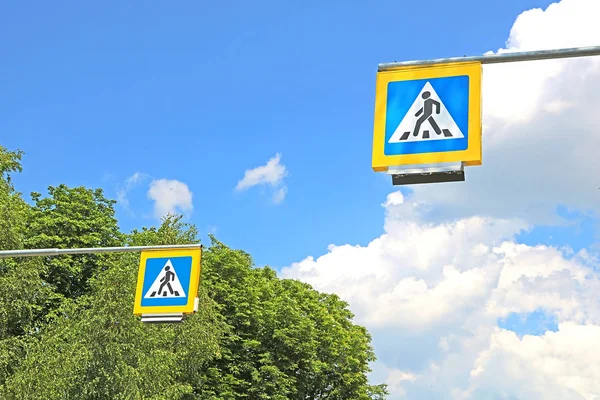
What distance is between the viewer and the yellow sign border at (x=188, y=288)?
13.7 metres

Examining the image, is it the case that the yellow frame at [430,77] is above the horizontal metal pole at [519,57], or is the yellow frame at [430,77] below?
below

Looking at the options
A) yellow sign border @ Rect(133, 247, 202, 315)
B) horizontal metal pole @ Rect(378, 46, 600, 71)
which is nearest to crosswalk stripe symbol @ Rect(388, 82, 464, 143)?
horizontal metal pole @ Rect(378, 46, 600, 71)

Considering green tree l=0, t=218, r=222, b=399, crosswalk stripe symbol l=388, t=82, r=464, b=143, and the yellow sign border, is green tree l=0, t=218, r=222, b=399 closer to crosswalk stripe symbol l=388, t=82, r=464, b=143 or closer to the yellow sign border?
the yellow sign border

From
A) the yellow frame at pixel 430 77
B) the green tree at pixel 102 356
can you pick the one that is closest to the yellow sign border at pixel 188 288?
the yellow frame at pixel 430 77

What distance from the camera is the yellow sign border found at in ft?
45.0

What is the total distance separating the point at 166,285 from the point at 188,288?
43 centimetres

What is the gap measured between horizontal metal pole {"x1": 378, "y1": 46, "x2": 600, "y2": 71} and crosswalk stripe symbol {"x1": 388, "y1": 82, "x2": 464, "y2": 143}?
0.32 m

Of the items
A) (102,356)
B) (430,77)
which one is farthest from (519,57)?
(102,356)

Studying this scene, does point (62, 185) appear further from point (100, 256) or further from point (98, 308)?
point (98, 308)

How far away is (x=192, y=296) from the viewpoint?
13.7m

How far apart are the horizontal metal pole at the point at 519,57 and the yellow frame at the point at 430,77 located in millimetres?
43

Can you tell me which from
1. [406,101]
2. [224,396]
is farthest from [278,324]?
[406,101]

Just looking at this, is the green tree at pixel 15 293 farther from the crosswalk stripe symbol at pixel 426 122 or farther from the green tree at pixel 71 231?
the crosswalk stripe symbol at pixel 426 122

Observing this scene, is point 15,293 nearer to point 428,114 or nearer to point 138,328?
point 138,328
